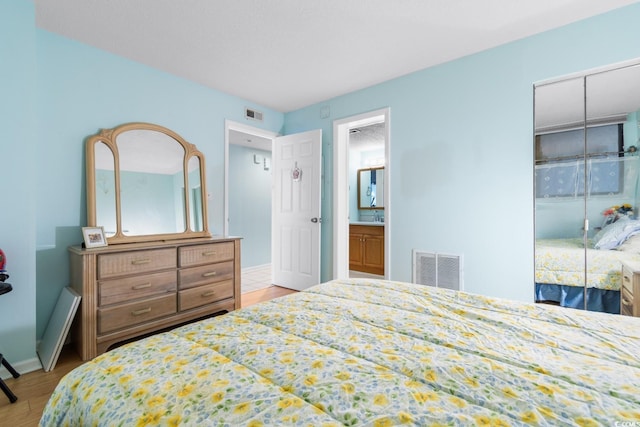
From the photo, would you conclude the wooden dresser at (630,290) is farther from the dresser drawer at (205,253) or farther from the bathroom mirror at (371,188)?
the bathroom mirror at (371,188)

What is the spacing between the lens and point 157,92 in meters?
2.96

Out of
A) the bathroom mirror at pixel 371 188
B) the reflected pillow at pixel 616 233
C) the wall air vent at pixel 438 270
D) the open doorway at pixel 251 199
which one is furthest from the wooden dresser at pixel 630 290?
the open doorway at pixel 251 199

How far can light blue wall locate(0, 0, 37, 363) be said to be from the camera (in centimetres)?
190

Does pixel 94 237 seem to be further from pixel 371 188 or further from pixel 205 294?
pixel 371 188

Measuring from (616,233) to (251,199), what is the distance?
4.78 metres

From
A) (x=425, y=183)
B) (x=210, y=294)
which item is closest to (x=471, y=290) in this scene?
(x=425, y=183)

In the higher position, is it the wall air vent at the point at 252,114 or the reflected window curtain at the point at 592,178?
the wall air vent at the point at 252,114

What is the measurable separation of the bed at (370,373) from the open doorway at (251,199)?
3.78 m

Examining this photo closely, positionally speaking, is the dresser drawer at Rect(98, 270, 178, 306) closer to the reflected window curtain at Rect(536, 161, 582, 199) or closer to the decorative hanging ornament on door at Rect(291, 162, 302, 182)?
the decorative hanging ornament on door at Rect(291, 162, 302, 182)

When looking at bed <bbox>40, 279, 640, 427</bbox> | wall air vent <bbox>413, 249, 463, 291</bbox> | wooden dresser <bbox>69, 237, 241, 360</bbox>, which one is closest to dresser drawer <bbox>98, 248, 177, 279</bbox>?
wooden dresser <bbox>69, 237, 241, 360</bbox>

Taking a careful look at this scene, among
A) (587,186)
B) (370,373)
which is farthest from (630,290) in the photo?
(370,373)

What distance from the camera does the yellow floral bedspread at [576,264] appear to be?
2.08 metres

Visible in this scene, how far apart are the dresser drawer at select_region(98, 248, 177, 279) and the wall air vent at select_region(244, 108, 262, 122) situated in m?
2.05

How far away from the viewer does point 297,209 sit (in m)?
3.98
